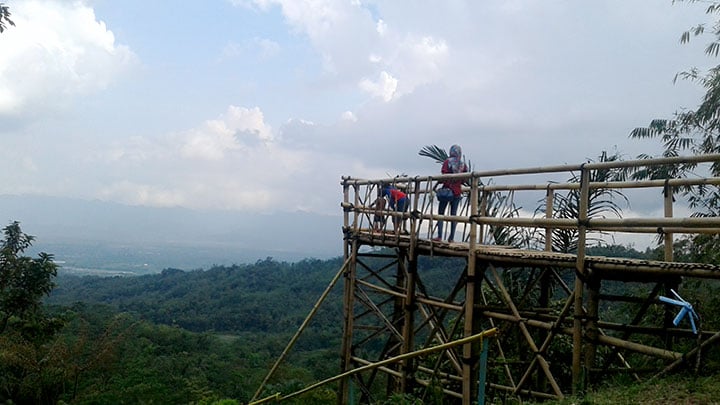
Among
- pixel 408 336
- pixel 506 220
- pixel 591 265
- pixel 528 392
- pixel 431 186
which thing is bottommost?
pixel 528 392

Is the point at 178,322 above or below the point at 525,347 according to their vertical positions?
below

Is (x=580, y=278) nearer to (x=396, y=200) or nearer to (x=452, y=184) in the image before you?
(x=452, y=184)

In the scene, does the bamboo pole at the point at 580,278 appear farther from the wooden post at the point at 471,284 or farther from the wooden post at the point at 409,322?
the wooden post at the point at 409,322

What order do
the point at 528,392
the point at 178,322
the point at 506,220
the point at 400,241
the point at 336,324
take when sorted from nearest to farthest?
the point at 506,220, the point at 528,392, the point at 400,241, the point at 336,324, the point at 178,322

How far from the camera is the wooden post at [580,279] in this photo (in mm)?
5039

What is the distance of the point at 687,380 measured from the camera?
436 cm

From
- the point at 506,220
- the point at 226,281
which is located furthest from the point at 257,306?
the point at 506,220

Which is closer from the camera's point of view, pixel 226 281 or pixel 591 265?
pixel 591 265

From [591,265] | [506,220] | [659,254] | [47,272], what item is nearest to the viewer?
[591,265]

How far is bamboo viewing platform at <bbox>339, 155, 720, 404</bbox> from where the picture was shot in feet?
15.9

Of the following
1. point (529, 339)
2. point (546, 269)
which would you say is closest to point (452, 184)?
point (546, 269)

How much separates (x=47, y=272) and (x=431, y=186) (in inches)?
418

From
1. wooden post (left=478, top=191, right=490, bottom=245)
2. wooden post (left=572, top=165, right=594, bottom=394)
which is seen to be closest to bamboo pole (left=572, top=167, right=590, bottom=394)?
wooden post (left=572, top=165, right=594, bottom=394)

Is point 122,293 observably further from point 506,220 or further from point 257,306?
point 506,220
